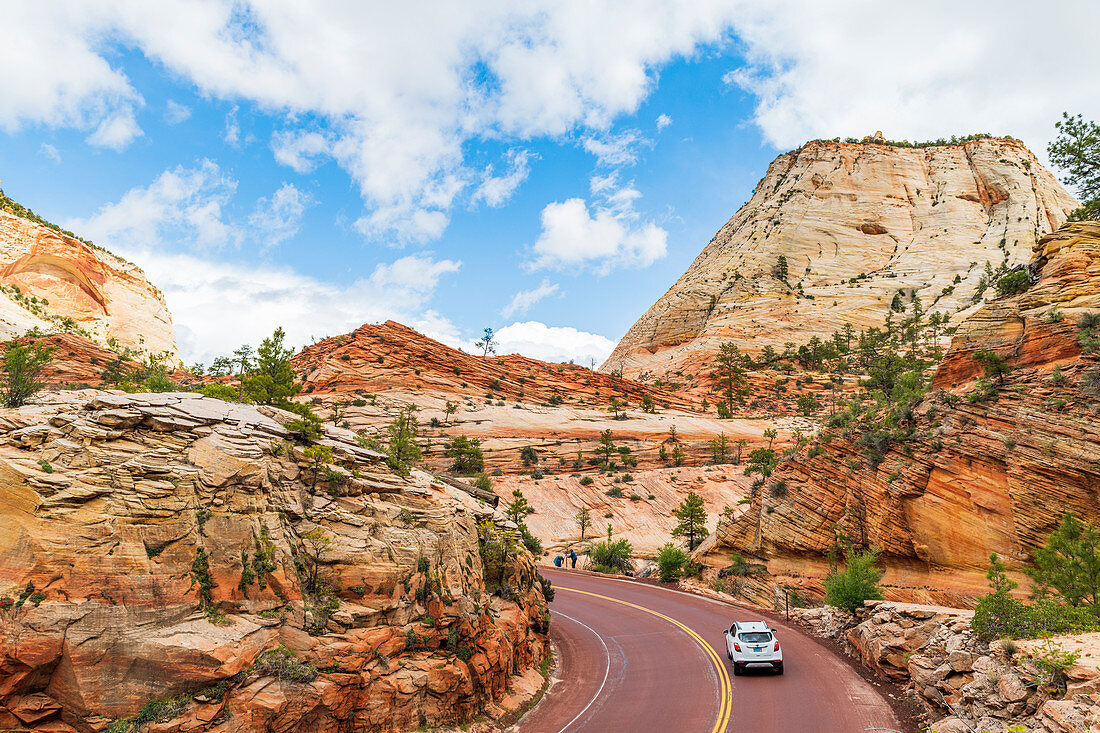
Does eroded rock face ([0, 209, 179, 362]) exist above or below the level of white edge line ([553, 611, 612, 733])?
above

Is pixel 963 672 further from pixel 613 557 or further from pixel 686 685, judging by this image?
pixel 613 557

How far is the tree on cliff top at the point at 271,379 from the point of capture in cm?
1903

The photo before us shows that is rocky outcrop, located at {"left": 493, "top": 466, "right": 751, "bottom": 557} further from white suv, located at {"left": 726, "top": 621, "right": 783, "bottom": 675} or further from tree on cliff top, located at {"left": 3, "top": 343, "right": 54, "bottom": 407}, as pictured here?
tree on cliff top, located at {"left": 3, "top": 343, "right": 54, "bottom": 407}

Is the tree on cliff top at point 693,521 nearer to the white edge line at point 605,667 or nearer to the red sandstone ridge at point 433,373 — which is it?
the white edge line at point 605,667

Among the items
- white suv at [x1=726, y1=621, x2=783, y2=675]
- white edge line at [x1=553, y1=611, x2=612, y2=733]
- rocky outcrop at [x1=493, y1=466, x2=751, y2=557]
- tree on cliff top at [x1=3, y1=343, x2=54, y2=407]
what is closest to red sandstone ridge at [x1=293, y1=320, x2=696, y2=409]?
rocky outcrop at [x1=493, y1=466, x2=751, y2=557]

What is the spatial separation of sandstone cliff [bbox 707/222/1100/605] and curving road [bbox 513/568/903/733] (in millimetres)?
4951

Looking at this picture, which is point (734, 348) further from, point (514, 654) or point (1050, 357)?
point (514, 654)

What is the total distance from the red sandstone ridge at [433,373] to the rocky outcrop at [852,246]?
80.5 feet

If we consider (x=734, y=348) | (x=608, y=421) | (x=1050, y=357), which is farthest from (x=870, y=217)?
(x=1050, y=357)

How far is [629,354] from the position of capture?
363ft

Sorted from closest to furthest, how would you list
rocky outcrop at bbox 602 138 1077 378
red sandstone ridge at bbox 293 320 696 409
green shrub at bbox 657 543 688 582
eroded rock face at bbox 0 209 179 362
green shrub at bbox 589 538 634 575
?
green shrub at bbox 657 543 688 582
green shrub at bbox 589 538 634 575
red sandstone ridge at bbox 293 320 696 409
eroded rock face at bbox 0 209 179 362
rocky outcrop at bbox 602 138 1077 378

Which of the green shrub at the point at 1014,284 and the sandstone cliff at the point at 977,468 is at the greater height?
the green shrub at the point at 1014,284

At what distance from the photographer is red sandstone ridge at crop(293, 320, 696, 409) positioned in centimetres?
5922

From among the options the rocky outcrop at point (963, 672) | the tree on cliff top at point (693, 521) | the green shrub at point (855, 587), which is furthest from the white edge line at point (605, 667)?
the tree on cliff top at point (693, 521)
